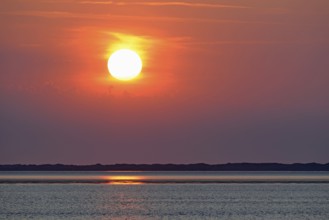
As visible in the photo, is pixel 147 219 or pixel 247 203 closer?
pixel 147 219

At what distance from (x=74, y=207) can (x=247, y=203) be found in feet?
72.5

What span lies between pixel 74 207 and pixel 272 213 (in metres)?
22.3

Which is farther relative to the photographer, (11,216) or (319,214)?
(319,214)

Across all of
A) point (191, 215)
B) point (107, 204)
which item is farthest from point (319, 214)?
point (107, 204)

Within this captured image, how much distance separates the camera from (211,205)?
125000mm

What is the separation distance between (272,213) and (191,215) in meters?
9.63

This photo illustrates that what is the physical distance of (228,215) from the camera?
106 m

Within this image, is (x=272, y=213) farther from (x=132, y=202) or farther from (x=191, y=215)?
(x=132, y=202)

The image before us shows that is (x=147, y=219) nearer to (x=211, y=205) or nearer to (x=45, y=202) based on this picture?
(x=211, y=205)

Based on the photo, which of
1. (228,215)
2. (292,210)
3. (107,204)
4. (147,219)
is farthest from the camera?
(107,204)

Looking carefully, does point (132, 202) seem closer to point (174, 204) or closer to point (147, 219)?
point (174, 204)

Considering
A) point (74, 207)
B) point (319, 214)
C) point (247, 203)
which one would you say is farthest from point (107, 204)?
point (319, 214)

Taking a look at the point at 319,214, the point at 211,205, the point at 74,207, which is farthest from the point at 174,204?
the point at 319,214

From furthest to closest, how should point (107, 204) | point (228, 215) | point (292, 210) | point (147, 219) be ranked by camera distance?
point (107, 204) → point (292, 210) → point (228, 215) → point (147, 219)
